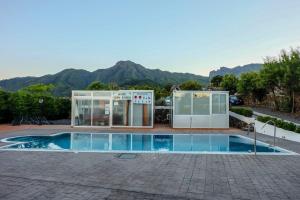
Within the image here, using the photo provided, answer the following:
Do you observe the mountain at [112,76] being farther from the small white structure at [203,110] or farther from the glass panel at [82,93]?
the small white structure at [203,110]

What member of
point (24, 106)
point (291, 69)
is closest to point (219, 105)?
point (291, 69)

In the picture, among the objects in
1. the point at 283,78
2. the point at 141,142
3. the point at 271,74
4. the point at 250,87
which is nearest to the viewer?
the point at 141,142

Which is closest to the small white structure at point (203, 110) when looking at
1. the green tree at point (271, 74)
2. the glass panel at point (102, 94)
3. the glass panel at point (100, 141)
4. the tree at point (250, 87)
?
the green tree at point (271, 74)

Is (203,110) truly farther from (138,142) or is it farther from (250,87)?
(250,87)

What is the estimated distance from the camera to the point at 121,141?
1357cm

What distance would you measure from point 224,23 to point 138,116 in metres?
7.37

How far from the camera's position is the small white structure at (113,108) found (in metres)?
18.2

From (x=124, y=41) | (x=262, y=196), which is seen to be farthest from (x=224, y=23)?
(x=262, y=196)

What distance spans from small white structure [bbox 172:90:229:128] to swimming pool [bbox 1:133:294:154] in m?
2.88

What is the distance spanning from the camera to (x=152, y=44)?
24.2 m

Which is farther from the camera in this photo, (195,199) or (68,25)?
(68,25)

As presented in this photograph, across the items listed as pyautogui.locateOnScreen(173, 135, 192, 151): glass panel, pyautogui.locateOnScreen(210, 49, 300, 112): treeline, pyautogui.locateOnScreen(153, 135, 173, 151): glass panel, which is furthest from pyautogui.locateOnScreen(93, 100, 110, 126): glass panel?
pyautogui.locateOnScreen(210, 49, 300, 112): treeline

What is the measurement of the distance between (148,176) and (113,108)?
1187 cm

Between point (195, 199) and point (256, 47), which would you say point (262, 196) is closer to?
point (195, 199)
